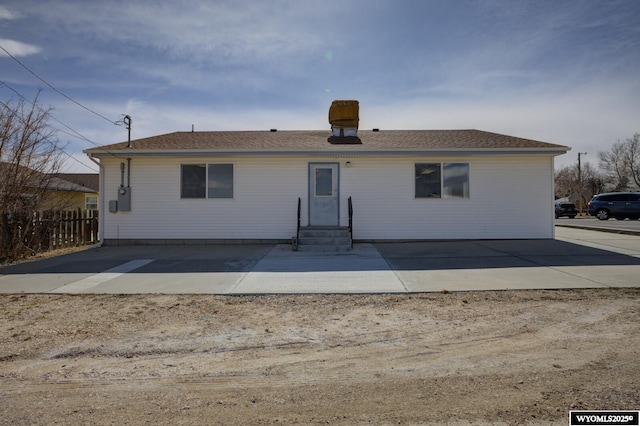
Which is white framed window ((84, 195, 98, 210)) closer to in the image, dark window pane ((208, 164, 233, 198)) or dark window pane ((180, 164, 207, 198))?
dark window pane ((180, 164, 207, 198))

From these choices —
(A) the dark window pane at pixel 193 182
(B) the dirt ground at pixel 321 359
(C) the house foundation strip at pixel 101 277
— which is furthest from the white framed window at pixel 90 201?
(B) the dirt ground at pixel 321 359

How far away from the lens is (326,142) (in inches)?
484

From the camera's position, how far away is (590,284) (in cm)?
603

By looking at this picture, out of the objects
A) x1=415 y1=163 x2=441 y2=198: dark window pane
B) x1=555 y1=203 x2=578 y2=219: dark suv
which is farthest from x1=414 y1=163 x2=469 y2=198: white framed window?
x1=555 y1=203 x2=578 y2=219: dark suv

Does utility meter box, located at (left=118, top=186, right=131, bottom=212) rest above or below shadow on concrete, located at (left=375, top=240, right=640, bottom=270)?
above

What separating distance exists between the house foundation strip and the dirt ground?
664 millimetres

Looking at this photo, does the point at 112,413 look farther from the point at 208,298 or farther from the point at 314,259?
the point at 314,259

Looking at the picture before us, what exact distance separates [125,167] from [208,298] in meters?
7.95

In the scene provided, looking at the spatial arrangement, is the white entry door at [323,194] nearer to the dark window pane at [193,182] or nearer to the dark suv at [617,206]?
the dark window pane at [193,182]

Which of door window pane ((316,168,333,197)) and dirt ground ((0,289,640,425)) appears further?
door window pane ((316,168,333,197))

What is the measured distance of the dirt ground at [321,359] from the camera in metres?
2.61

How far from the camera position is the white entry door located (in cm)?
1156

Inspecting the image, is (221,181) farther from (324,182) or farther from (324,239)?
(324,239)

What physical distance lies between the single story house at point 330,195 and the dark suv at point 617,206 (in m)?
16.6
